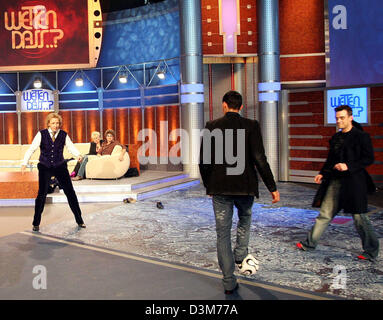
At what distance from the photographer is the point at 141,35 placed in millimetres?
13367

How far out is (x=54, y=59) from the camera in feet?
43.0

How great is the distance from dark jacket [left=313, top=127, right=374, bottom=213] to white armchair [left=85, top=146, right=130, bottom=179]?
602 centimetres

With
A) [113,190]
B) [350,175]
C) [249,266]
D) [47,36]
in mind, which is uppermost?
[47,36]

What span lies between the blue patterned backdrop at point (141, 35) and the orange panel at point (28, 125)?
250 cm

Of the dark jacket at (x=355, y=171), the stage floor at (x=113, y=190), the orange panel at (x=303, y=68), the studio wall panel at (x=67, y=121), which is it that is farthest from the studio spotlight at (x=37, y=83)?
the dark jacket at (x=355, y=171)

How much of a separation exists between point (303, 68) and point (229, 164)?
8.51 meters

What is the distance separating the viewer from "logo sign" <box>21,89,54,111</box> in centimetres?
1396

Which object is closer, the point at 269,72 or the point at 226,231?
the point at 226,231

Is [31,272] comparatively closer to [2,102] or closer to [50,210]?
[50,210]

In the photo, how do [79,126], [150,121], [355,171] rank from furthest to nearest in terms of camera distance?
1. [79,126]
2. [150,121]
3. [355,171]

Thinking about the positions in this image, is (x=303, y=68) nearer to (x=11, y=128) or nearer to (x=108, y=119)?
(x=108, y=119)

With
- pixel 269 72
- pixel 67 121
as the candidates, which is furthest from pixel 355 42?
pixel 67 121

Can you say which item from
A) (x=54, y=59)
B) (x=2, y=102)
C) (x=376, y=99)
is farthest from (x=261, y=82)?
(x=2, y=102)

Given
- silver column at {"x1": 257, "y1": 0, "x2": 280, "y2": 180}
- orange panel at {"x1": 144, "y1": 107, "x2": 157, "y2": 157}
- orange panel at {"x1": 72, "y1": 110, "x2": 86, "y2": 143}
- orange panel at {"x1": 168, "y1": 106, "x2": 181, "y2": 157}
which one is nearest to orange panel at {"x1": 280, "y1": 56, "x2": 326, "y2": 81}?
silver column at {"x1": 257, "y1": 0, "x2": 280, "y2": 180}
